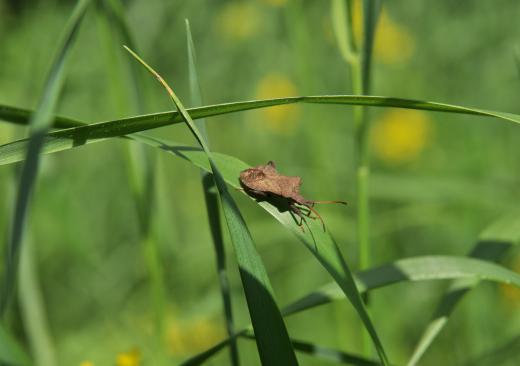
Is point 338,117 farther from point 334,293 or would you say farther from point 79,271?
point 334,293

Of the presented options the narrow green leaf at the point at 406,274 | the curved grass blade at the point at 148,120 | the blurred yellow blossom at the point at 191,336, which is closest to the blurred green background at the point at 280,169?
the blurred yellow blossom at the point at 191,336

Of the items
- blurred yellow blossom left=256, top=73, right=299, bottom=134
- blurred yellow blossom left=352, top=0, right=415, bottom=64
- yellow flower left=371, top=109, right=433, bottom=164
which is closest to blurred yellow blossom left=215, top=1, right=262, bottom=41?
blurred yellow blossom left=256, top=73, right=299, bottom=134

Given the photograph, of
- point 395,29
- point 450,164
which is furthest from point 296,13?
point 395,29

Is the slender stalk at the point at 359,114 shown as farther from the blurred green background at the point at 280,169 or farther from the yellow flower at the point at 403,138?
the yellow flower at the point at 403,138

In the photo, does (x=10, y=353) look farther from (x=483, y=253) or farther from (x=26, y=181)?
(x=483, y=253)

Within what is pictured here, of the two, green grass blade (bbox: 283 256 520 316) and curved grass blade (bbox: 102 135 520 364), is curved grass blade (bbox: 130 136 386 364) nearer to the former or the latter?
curved grass blade (bbox: 102 135 520 364)

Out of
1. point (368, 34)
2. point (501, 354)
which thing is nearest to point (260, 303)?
point (368, 34)
